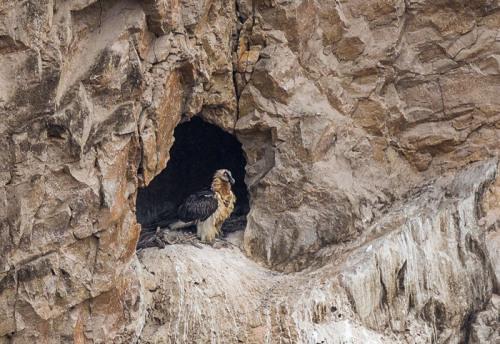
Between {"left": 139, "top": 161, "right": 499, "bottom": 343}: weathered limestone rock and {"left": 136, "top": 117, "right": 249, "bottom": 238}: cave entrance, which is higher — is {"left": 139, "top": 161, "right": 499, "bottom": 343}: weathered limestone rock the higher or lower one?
the lower one

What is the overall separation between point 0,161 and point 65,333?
5.08ft

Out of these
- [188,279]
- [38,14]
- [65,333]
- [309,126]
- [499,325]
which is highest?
[309,126]

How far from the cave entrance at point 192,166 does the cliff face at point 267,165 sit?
6.14ft

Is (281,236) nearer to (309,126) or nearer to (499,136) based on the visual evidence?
(309,126)

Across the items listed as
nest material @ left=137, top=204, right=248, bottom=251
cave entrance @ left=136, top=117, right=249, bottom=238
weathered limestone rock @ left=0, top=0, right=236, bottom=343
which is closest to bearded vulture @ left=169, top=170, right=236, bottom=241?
nest material @ left=137, top=204, right=248, bottom=251

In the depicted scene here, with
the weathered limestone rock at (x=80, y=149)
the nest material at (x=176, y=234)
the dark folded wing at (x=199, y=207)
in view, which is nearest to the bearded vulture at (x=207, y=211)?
the dark folded wing at (x=199, y=207)

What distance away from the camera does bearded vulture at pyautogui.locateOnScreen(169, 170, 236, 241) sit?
920 centimetres

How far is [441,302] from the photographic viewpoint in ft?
26.0

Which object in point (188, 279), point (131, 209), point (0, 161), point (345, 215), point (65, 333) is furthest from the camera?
point (345, 215)

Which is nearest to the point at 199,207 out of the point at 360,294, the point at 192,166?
the point at 192,166

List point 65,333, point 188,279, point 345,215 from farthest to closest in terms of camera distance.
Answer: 1. point 345,215
2. point 188,279
3. point 65,333

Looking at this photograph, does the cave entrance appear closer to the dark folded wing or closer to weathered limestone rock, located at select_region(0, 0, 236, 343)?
the dark folded wing

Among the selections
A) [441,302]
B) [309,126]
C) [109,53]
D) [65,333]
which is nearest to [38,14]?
[109,53]

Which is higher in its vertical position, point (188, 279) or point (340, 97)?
point (340, 97)
